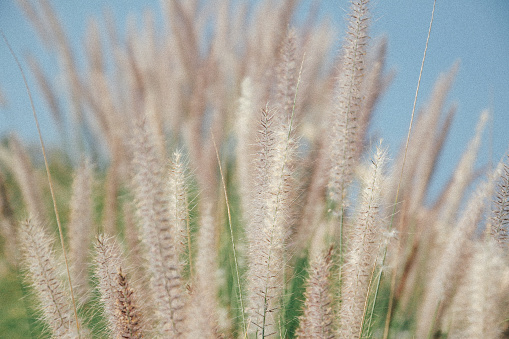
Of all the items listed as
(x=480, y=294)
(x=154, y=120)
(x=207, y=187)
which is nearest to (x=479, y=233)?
(x=480, y=294)

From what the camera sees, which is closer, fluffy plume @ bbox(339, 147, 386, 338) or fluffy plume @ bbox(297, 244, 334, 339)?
fluffy plume @ bbox(297, 244, 334, 339)

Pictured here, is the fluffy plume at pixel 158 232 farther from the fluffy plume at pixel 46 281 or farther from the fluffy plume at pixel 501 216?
the fluffy plume at pixel 501 216

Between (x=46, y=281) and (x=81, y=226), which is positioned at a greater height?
(x=81, y=226)

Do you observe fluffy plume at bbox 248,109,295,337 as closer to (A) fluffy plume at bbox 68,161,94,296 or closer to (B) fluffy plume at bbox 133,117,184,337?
(B) fluffy plume at bbox 133,117,184,337

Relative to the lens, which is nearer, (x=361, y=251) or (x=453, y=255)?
(x=361, y=251)

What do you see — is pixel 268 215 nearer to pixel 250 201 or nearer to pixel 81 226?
pixel 250 201

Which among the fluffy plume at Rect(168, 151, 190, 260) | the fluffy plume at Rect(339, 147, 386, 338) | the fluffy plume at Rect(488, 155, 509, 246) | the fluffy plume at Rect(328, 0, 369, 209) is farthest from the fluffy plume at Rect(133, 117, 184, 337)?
the fluffy plume at Rect(488, 155, 509, 246)

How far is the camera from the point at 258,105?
1283 mm

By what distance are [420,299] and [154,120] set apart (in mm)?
1189

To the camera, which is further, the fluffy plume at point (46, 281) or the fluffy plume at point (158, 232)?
the fluffy plume at point (46, 281)

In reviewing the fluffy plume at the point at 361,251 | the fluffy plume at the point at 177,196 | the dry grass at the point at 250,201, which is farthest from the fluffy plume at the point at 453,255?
the fluffy plume at the point at 177,196

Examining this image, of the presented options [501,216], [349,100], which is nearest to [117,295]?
[349,100]

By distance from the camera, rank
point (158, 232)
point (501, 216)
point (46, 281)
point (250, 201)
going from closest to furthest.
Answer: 1. point (158, 232)
2. point (46, 281)
3. point (501, 216)
4. point (250, 201)

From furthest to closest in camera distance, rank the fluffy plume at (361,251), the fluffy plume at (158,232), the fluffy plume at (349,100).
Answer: the fluffy plume at (349,100) < the fluffy plume at (361,251) < the fluffy plume at (158,232)
